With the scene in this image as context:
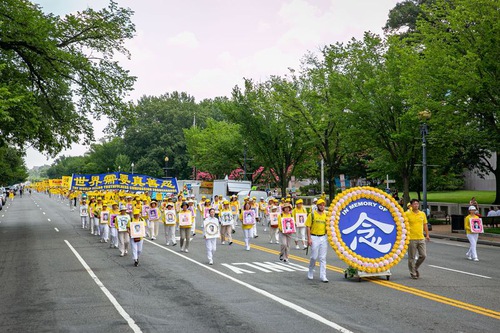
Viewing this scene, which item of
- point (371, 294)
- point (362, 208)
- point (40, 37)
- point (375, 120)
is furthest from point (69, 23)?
point (371, 294)

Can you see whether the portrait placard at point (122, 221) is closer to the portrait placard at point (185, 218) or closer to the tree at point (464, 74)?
the portrait placard at point (185, 218)

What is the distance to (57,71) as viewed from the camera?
29406 mm

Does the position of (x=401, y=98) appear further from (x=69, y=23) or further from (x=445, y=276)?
(x=445, y=276)

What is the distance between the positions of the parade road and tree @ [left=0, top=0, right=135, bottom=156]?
1189 centimetres

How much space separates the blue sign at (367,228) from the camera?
12977mm

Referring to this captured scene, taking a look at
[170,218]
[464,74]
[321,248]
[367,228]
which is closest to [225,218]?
[170,218]

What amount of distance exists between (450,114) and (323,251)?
1909cm

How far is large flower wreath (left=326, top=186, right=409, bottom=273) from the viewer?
1284 centimetres

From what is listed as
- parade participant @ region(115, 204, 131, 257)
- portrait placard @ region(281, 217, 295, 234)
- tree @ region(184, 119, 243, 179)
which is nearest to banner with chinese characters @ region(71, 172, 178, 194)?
parade participant @ region(115, 204, 131, 257)

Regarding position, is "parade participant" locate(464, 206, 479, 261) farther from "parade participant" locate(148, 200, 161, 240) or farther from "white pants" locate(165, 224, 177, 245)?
"parade participant" locate(148, 200, 161, 240)

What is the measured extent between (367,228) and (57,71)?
21915 millimetres

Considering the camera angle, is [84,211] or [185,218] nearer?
[185,218]

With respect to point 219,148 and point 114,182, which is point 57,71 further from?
point 219,148

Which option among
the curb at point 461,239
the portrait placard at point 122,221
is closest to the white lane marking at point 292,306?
the portrait placard at point 122,221
